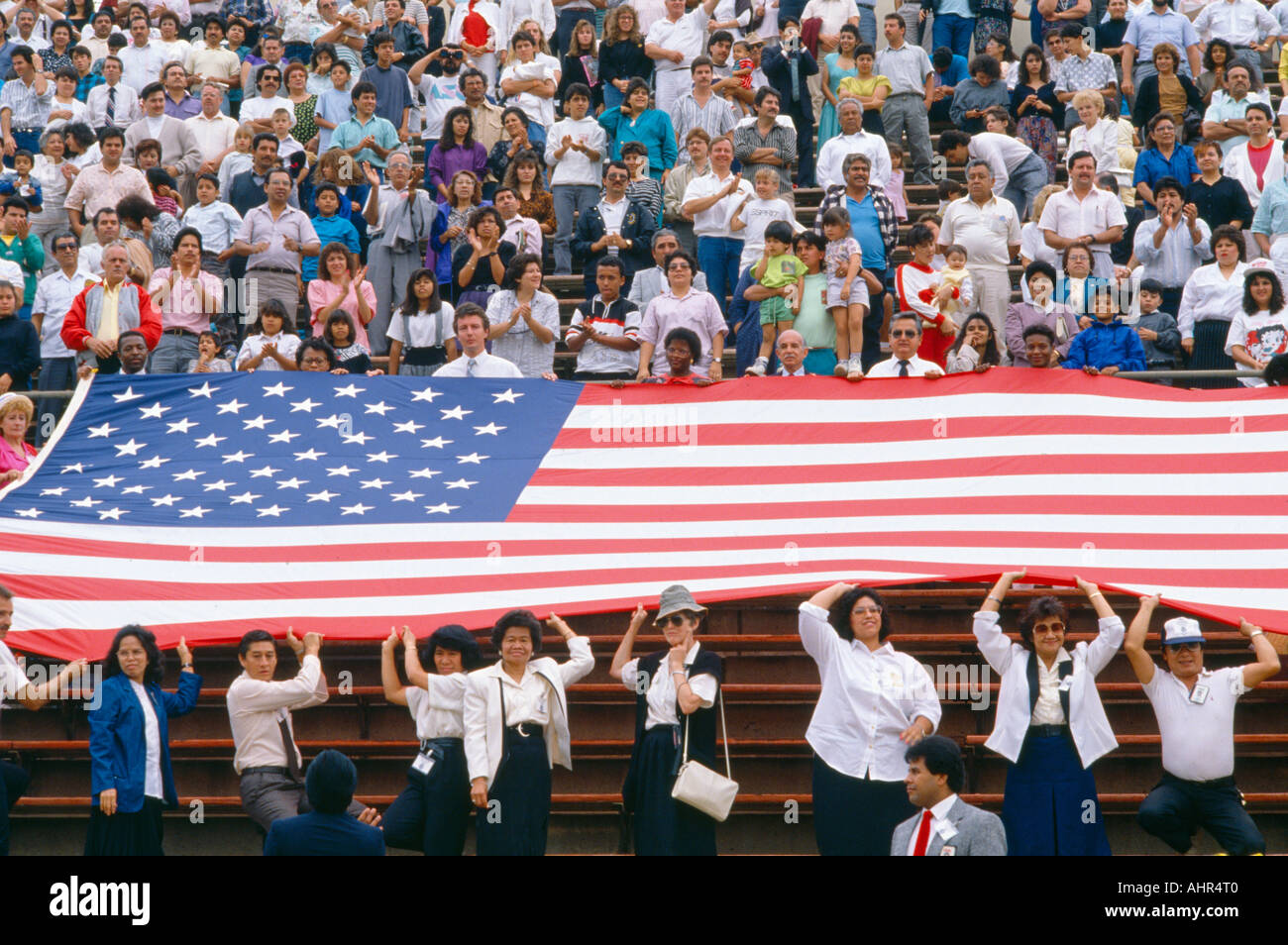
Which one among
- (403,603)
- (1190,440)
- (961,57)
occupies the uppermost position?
(961,57)

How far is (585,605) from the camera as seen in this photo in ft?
31.1

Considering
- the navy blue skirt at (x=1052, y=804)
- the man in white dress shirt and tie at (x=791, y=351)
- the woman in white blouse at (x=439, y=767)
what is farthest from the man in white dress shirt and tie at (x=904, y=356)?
the woman in white blouse at (x=439, y=767)

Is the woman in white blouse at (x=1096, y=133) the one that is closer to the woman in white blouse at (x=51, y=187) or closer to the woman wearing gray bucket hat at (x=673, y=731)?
the woman wearing gray bucket hat at (x=673, y=731)

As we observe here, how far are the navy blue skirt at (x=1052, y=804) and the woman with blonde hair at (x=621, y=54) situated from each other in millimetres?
11426

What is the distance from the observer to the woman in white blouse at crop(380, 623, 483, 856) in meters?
9.09

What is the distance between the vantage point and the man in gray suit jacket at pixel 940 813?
7598mm

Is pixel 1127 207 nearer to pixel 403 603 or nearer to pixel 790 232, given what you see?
pixel 790 232

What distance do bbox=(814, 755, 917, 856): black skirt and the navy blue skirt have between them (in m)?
0.55

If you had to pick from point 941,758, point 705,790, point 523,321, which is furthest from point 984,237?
point 941,758

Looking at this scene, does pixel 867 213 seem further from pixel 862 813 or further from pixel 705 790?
pixel 705 790

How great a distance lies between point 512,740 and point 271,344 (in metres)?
5.55

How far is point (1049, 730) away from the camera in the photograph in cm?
Result: 894
